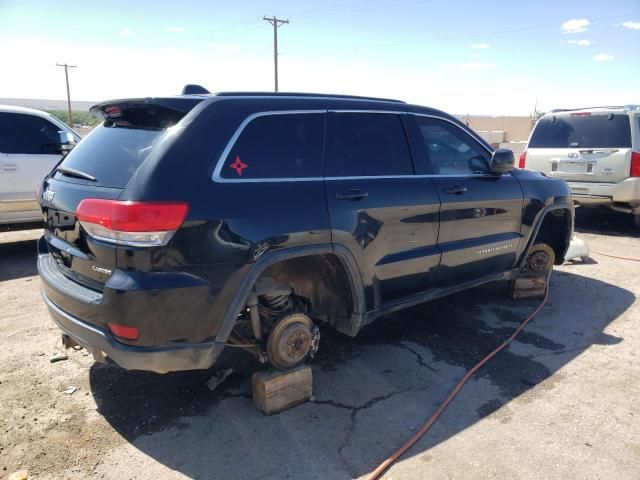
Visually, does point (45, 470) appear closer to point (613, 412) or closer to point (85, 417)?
point (85, 417)

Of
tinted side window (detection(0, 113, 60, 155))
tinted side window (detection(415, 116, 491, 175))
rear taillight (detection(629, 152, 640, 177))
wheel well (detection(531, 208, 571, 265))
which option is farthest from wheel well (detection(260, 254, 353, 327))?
rear taillight (detection(629, 152, 640, 177))

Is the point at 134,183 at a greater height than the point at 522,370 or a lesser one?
greater

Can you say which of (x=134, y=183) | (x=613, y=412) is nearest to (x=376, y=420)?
(x=613, y=412)

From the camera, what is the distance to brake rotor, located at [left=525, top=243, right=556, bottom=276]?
5.22 metres

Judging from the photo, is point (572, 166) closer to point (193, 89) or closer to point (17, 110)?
point (193, 89)

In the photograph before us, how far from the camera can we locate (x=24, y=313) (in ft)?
15.4

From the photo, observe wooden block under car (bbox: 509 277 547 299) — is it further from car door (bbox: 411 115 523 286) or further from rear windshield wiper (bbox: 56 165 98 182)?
rear windshield wiper (bbox: 56 165 98 182)

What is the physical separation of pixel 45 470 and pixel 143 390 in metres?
0.83

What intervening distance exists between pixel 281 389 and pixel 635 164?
7.42 m

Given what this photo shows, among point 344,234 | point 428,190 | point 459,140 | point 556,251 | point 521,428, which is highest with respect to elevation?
point 459,140

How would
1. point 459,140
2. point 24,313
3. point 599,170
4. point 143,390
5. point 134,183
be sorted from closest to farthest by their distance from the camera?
point 134,183 → point 143,390 → point 459,140 → point 24,313 → point 599,170

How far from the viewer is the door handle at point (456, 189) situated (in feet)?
12.8

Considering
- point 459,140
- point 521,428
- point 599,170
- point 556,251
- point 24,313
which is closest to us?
point 521,428

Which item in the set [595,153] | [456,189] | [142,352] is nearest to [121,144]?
[142,352]
